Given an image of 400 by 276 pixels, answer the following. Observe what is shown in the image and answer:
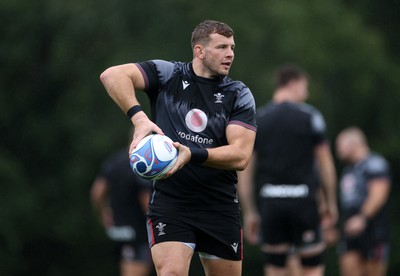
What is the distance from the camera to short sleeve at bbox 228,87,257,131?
712 centimetres

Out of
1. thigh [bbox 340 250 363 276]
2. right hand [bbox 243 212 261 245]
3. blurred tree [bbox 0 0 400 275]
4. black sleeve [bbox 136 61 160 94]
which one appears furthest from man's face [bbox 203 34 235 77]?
blurred tree [bbox 0 0 400 275]

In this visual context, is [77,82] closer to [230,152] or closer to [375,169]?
[375,169]

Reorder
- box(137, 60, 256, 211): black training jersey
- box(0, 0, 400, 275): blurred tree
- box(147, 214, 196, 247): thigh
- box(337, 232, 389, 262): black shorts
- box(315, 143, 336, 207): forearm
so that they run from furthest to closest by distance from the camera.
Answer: box(0, 0, 400, 275): blurred tree
box(337, 232, 389, 262): black shorts
box(315, 143, 336, 207): forearm
box(137, 60, 256, 211): black training jersey
box(147, 214, 196, 247): thigh

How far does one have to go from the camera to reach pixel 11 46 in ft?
58.0

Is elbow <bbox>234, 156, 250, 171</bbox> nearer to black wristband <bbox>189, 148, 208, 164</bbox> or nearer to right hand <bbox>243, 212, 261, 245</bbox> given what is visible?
black wristband <bbox>189, 148, 208, 164</bbox>

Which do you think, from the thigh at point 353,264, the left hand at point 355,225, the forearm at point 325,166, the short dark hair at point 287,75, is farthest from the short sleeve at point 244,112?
the thigh at point 353,264

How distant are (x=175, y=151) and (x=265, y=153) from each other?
4.21 meters

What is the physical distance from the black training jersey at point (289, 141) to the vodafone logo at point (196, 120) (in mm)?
3484

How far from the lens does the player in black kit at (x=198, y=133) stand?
7016mm

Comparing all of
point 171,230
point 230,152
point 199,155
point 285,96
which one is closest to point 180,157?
point 199,155

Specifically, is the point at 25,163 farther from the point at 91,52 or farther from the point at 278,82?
the point at 278,82

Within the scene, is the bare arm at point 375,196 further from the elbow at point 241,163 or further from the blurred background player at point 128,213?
the elbow at point 241,163

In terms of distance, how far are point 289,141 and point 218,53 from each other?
3.54 m

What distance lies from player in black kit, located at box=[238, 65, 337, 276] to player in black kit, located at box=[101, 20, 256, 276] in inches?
130
